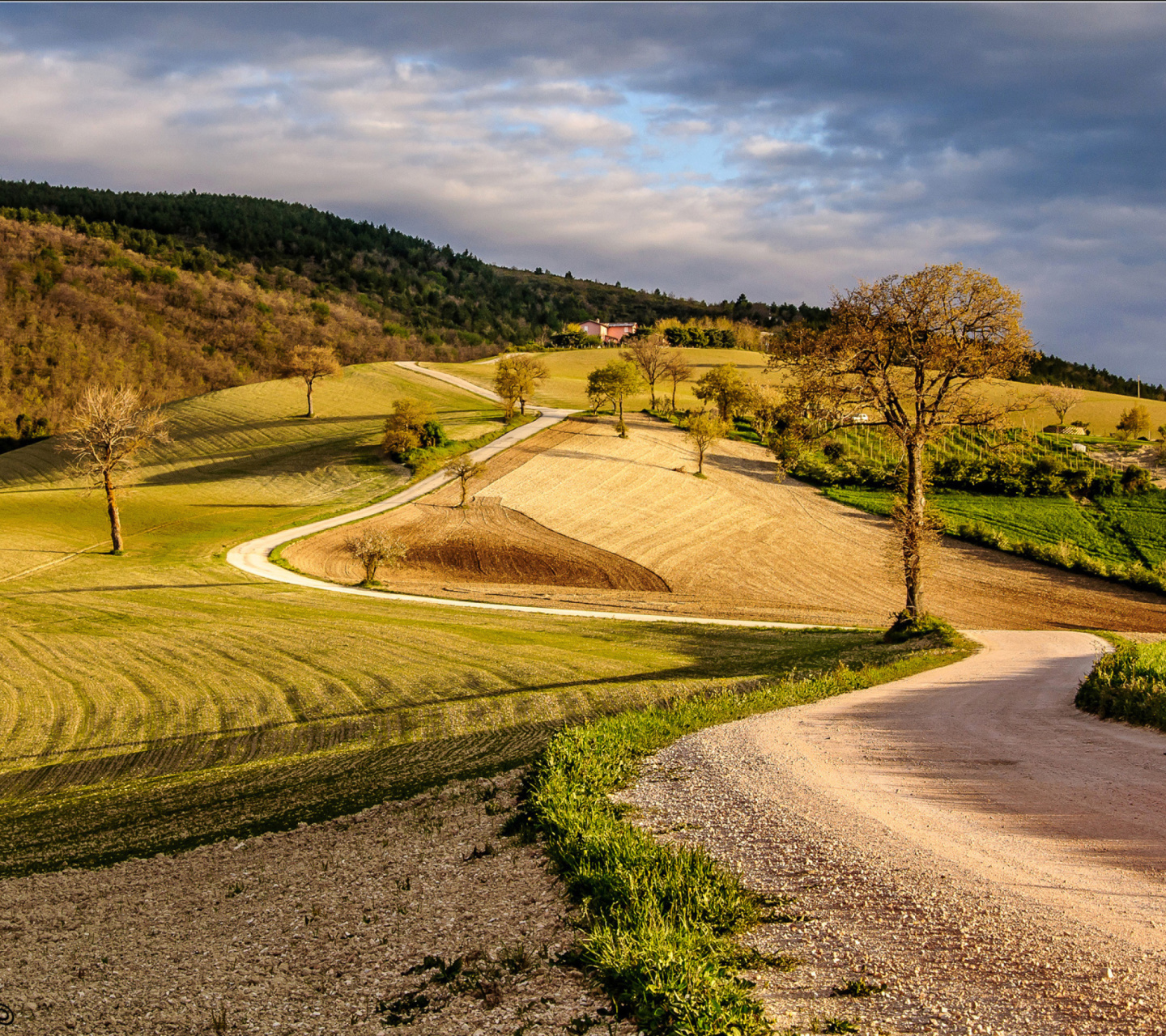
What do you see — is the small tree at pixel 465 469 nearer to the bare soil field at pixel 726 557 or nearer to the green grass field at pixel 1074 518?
the bare soil field at pixel 726 557

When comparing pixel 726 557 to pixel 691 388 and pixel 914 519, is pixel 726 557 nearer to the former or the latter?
pixel 914 519

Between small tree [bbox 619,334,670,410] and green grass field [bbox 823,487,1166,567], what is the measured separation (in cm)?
2876

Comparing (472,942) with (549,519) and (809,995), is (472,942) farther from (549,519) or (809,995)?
(549,519)

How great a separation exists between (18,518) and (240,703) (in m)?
44.6

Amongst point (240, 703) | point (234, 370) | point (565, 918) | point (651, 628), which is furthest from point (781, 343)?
point (234, 370)

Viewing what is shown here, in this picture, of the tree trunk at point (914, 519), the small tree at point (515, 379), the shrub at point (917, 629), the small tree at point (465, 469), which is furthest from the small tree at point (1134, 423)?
the shrub at point (917, 629)

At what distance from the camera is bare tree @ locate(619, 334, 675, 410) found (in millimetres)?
84500

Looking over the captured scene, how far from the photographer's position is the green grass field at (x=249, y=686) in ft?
44.6

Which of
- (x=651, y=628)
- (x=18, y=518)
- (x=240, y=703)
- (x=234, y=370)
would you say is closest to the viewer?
(x=240, y=703)

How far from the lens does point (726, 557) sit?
164 ft

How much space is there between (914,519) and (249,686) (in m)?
20.6

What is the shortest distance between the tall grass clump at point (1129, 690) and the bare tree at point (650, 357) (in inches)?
2748

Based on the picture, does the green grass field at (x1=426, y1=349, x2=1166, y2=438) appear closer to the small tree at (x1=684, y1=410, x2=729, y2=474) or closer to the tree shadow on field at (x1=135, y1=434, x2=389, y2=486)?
the small tree at (x1=684, y1=410, x2=729, y2=474)

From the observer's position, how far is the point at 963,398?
84.7ft
